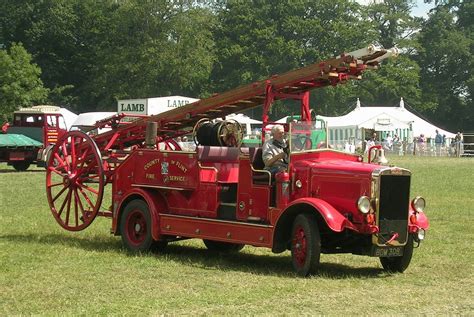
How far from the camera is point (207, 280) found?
31.4 feet

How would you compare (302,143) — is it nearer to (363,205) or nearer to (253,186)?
(253,186)

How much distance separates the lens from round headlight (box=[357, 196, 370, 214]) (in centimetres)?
951

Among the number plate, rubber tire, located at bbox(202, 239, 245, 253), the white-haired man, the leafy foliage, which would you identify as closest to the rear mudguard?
rubber tire, located at bbox(202, 239, 245, 253)

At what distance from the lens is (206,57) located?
73.4 meters

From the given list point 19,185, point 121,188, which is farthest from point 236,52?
point 121,188

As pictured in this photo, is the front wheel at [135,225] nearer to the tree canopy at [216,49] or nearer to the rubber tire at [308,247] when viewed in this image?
the rubber tire at [308,247]

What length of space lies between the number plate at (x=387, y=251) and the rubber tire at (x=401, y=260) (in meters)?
0.16

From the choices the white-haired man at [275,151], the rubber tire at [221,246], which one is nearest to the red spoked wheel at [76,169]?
the rubber tire at [221,246]

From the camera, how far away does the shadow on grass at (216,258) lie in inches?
409

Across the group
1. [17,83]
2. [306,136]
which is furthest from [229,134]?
[17,83]

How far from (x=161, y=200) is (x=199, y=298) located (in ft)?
12.9

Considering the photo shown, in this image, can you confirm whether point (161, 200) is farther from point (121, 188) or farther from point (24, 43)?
point (24, 43)

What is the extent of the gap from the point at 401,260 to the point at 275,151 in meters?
2.07

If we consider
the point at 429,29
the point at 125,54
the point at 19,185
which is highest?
the point at 429,29
